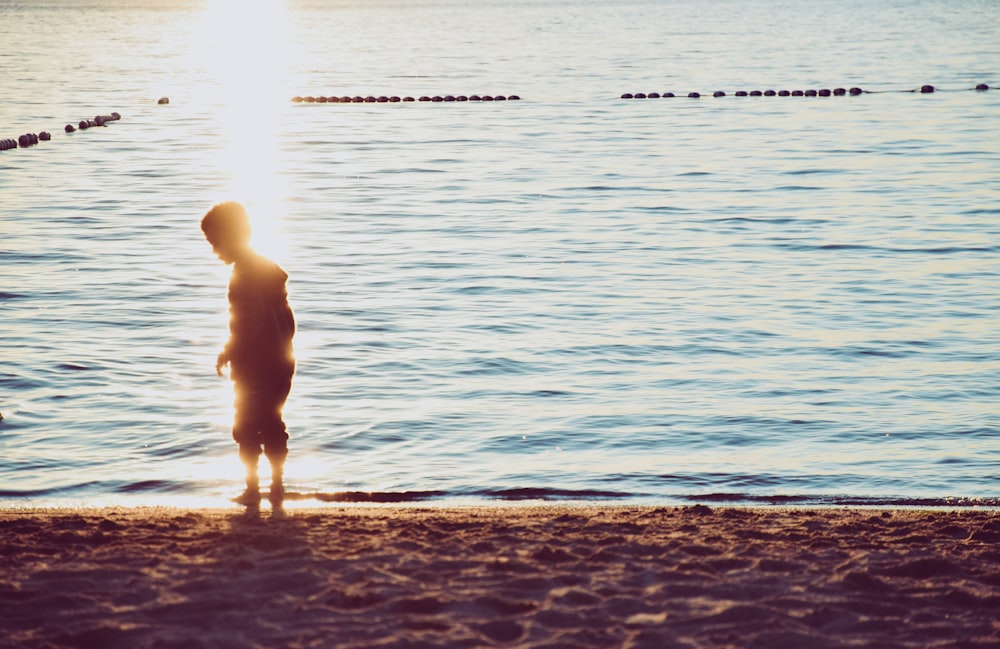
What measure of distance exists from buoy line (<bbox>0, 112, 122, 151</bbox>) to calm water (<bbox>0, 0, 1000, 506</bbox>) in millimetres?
469

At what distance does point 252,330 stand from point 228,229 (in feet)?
1.97

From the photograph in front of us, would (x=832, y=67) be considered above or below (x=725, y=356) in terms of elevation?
above

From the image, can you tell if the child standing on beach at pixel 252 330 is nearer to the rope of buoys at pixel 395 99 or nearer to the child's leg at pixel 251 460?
the child's leg at pixel 251 460

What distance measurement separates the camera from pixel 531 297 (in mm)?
16500

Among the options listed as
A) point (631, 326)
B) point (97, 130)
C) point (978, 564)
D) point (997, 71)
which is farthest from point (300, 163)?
point (997, 71)

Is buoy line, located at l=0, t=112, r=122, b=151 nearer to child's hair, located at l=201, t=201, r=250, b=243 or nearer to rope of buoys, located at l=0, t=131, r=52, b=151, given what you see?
rope of buoys, located at l=0, t=131, r=52, b=151

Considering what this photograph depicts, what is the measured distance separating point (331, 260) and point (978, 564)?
43.2ft

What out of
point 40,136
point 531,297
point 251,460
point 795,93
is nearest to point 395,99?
point 795,93

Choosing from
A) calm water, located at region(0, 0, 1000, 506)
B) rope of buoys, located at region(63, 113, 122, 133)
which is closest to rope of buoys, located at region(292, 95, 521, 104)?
calm water, located at region(0, 0, 1000, 506)

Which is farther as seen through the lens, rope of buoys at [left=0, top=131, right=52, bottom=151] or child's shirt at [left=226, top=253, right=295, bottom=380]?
→ rope of buoys at [left=0, top=131, right=52, bottom=151]

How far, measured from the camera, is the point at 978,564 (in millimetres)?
7051

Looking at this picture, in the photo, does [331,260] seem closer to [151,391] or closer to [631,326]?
[631,326]

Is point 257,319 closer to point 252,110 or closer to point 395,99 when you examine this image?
point 252,110

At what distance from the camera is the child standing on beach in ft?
25.7
